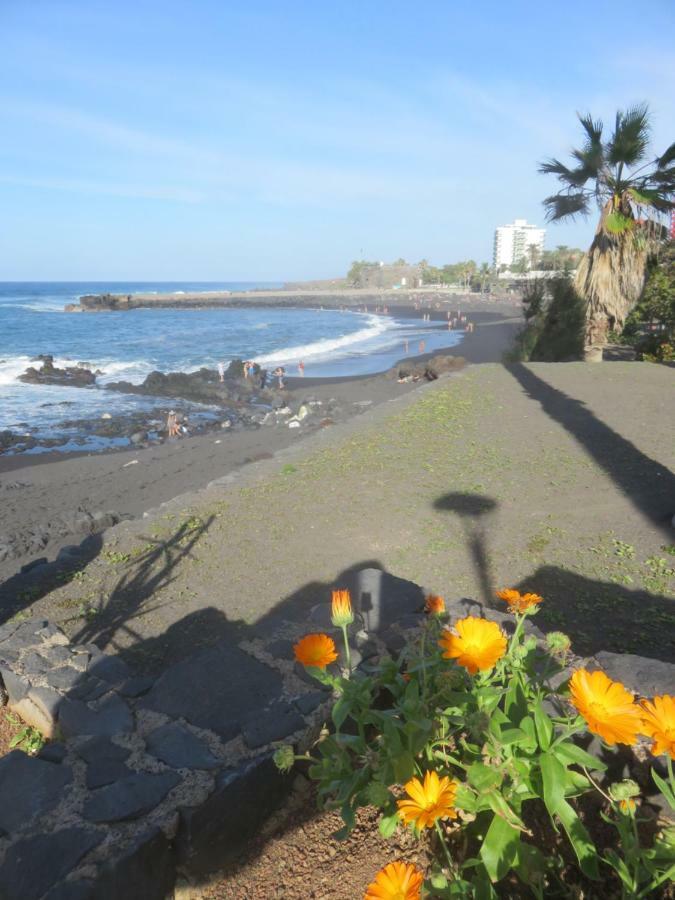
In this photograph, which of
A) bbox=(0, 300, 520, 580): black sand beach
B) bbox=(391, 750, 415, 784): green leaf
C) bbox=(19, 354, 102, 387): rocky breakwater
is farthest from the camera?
bbox=(19, 354, 102, 387): rocky breakwater

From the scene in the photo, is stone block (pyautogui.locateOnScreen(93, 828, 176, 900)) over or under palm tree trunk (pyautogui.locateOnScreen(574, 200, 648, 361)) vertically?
under

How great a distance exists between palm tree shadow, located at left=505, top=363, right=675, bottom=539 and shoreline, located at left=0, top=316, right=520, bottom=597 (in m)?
3.04

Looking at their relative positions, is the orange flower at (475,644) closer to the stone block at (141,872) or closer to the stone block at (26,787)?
the stone block at (141,872)

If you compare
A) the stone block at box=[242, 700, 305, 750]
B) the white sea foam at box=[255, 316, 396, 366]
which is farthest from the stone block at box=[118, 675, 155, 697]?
the white sea foam at box=[255, 316, 396, 366]

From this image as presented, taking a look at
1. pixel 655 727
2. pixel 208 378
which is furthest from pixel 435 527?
pixel 208 378

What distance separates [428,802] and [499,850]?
237mm

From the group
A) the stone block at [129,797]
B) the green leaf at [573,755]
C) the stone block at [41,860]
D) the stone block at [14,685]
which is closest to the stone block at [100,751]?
the stone block at [129,797]

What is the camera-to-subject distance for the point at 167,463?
12.7m

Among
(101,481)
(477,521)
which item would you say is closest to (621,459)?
(477,521)

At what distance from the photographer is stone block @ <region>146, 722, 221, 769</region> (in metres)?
2.09

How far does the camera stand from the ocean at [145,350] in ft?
65.7

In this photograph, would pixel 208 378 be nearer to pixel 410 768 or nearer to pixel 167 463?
pixel 167 463

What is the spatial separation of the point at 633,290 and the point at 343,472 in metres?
11.1

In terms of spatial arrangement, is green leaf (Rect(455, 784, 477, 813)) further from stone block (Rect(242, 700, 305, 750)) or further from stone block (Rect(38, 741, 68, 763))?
stone block (Rect(38, 741, 68, 763))
